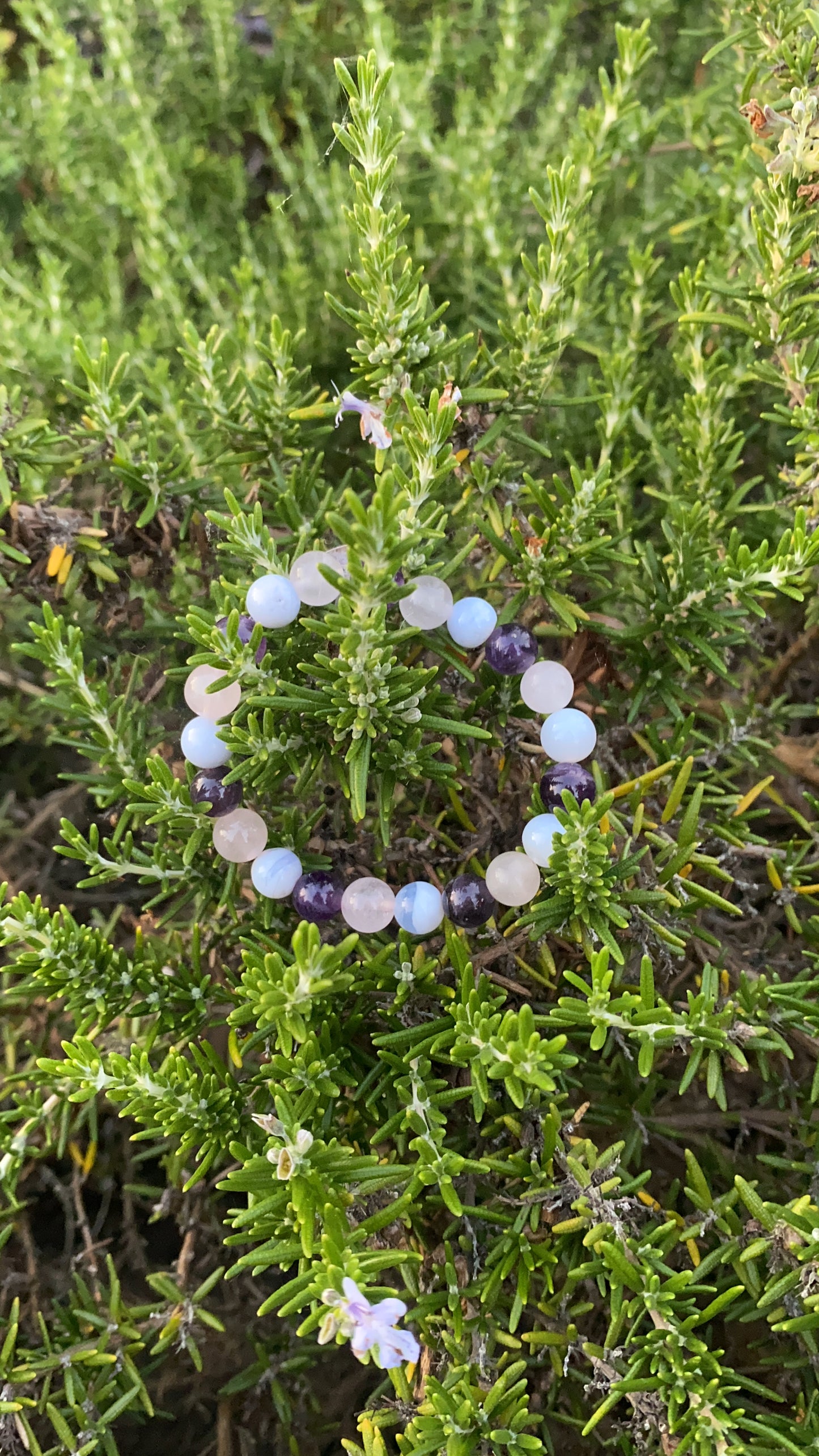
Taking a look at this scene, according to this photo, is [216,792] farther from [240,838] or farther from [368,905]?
[368,905]

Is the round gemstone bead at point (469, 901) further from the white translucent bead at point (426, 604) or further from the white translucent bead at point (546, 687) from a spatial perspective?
the white translucent bead at point (426, 604)

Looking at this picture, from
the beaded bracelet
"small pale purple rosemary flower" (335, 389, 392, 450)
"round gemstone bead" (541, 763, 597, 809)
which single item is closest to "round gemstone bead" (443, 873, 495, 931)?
the beaded bracelet

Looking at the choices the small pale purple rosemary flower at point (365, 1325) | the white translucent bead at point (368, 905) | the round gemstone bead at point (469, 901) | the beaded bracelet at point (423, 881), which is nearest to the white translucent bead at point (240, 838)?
the beaded bracelet at point (423, 881)

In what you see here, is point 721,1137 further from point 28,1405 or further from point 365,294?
point 365,294

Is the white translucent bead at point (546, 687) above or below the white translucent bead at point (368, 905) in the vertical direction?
above

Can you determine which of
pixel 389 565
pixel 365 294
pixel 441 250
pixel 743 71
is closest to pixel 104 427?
pixel 365 294

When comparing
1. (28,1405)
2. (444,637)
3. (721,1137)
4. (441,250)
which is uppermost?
(441,250)

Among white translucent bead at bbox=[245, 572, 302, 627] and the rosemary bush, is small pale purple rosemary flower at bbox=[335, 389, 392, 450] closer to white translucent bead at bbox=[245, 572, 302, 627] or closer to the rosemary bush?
the rosemary bush
